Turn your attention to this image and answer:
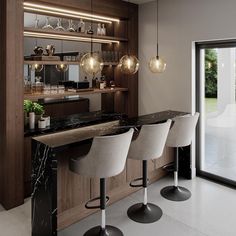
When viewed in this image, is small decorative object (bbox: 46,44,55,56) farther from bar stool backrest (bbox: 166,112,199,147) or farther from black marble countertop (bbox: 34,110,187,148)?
bar stool backrest (bbox: 166,112,199,147)

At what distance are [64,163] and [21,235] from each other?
0.93 meters

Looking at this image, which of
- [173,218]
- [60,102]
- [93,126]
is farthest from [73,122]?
[173,218]

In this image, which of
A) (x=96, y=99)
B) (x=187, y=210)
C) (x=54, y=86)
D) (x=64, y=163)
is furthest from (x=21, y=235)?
(x=96, y=99)

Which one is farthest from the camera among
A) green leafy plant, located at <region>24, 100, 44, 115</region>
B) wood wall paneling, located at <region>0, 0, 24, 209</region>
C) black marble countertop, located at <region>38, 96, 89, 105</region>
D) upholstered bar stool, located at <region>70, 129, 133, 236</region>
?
black marble countertop, located at <region>38, 96, 89, 105</region>

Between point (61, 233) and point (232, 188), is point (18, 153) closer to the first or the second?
point (61, 233)

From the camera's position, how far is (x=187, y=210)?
11.7 feet

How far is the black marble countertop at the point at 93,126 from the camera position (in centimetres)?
293

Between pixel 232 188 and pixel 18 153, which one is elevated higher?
pixel 18 153

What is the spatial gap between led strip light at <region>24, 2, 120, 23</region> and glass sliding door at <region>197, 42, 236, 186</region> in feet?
5.99

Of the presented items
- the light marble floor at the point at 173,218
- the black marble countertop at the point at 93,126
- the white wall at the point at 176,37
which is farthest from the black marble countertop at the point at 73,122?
the light marble floor at the point at 173,218

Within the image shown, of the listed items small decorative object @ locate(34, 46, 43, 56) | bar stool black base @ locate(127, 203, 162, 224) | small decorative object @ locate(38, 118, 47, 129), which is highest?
small decorative object @ locate(34, 46, 43, 56)

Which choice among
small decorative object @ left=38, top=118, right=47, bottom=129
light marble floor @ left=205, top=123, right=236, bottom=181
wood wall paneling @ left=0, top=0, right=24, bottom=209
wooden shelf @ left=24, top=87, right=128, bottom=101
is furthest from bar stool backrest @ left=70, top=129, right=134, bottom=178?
light marble floor @ left=205, top=123, right=236, bottom=181

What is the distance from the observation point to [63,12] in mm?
4426

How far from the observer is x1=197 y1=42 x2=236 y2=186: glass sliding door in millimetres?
4328
